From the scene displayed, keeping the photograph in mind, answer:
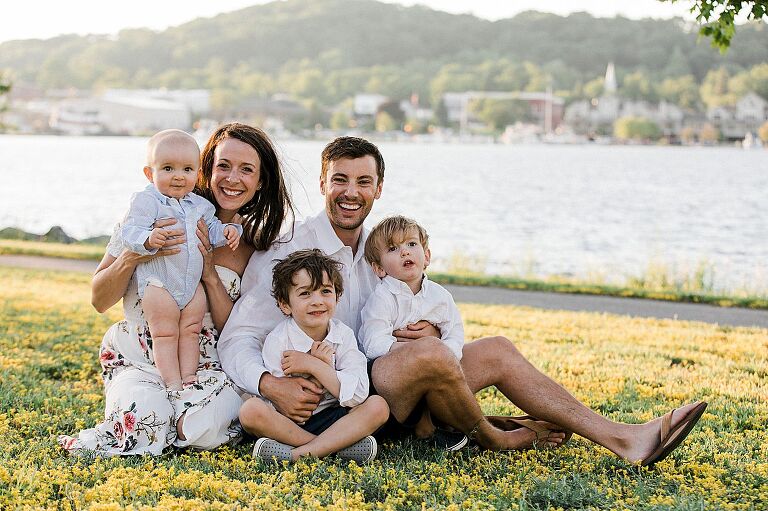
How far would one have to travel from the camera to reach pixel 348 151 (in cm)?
464

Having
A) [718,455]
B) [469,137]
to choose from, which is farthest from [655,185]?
[469,137]

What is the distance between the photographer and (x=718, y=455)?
181 inches

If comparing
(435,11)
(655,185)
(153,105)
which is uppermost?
(435,11)

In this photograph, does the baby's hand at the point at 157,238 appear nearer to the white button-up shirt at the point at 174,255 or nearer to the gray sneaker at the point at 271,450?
the white button-up shirt at the point at 174,255

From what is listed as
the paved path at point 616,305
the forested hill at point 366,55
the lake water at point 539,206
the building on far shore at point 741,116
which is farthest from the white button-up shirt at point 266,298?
the building on far shore at point 741,116

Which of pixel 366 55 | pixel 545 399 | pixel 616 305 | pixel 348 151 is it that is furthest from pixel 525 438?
pixel 366 55

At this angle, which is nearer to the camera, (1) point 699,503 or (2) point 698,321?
(1) point 699,503

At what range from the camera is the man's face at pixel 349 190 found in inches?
182

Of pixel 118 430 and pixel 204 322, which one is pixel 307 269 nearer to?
pixel 204 322

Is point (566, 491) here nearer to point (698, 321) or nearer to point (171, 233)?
point (171, 233)

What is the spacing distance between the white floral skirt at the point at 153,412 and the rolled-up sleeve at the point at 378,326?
2.33ft

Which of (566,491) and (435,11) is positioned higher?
(435,11)

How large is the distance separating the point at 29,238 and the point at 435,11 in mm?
131098

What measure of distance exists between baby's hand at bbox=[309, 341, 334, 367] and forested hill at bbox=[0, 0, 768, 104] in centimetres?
11715
